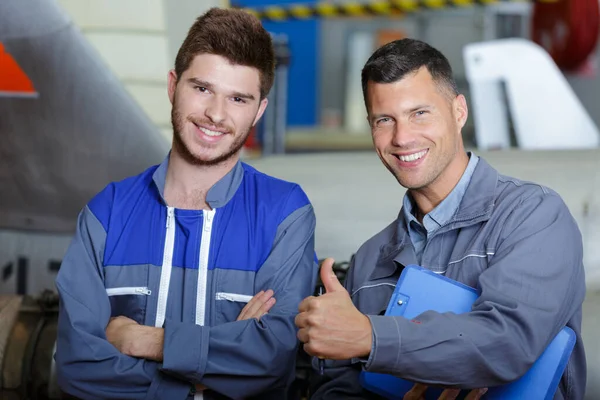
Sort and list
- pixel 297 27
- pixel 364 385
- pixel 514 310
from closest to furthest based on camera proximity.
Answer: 1. pixel 514 310
2. pixel 364 385
3. pixel 297 27

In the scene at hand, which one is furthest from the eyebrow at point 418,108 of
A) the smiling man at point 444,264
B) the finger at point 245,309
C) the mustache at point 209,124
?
the finger at point 245,309

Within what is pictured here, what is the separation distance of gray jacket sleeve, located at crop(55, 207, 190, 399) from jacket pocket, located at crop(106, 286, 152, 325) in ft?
0.14

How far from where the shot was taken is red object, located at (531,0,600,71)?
19.9ft

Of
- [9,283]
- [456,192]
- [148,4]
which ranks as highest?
[148,4]

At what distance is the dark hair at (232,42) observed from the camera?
179 cm

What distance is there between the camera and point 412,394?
5.09ft

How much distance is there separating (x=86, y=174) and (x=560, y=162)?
172 cm

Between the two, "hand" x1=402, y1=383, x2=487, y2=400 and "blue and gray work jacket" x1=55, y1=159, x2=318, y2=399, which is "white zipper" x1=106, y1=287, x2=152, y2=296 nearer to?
"blue and gray work jacket" x1=55, y1=159, x2=318, y2=399

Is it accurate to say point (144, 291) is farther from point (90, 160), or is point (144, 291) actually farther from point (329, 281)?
point (90, 160)

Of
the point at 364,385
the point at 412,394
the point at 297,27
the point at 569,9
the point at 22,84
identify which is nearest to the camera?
the point at 412,394

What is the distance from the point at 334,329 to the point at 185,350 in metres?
0.43

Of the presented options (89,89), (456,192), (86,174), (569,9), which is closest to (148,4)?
(89,89)

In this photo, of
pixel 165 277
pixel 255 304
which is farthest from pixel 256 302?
pixel 165 277

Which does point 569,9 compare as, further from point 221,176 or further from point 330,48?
point 221,176
